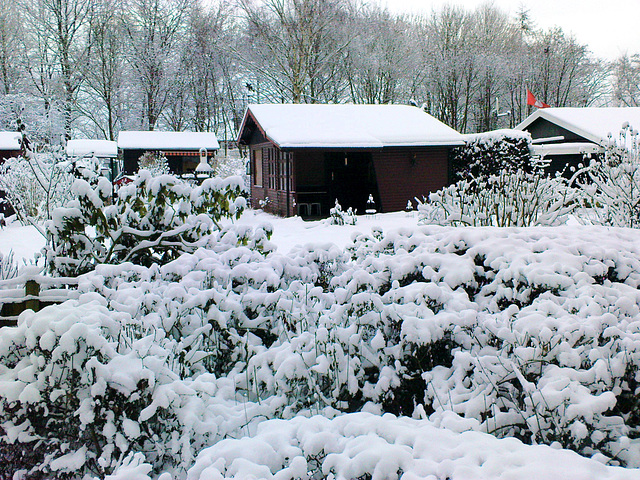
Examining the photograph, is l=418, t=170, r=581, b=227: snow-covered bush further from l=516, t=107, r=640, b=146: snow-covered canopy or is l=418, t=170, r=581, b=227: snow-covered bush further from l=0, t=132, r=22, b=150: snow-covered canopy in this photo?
l=0, t=132, r=22, b=150: snow-covered canopy

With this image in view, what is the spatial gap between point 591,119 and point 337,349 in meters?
22.2

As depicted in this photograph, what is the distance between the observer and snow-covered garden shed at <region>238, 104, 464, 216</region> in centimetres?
1731

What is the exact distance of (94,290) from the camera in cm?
360

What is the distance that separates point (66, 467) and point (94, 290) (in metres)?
1.45

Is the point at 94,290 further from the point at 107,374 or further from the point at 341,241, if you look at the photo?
the point at 341,241

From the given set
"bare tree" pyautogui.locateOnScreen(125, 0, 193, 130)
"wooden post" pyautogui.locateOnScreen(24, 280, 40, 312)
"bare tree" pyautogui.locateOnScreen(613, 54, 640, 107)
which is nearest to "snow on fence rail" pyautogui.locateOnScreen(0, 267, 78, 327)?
"wooden post" pyautogui.locateOnScreen(24, 280, 40, 312)

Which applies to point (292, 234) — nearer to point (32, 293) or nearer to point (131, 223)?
point (131, 223)

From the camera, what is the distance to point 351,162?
61.8 ft

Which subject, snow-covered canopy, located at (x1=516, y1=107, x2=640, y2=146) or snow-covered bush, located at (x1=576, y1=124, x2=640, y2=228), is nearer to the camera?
snow-covered bush, located at (x1=576, y1=124, x2=640, y2=228)

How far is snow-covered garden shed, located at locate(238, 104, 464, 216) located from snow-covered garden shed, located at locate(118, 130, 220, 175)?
12616 mm

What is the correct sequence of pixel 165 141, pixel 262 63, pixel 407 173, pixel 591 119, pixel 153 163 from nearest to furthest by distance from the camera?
pixel 407 173
pixel 591 119
pixel 153 163
pixel 165 141
pixel 262 63

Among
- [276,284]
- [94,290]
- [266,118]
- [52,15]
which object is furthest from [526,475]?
[52,15]

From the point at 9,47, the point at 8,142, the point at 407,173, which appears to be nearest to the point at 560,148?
the point at 407,173

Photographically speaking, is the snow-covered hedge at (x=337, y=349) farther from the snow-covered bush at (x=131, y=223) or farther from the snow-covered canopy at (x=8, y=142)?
the snow-covered canopy at (x=8, y=142)
